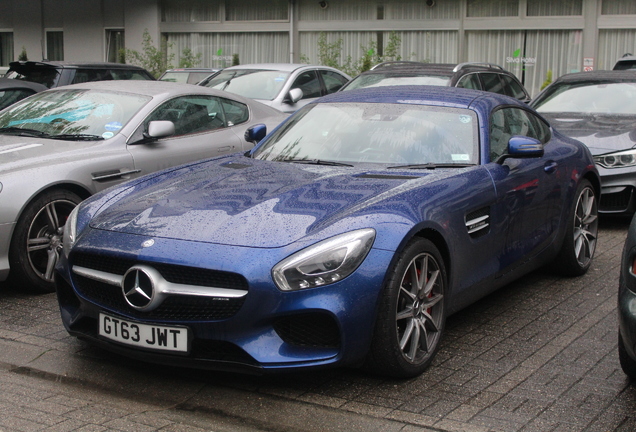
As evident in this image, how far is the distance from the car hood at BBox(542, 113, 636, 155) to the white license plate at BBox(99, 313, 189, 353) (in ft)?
19.1

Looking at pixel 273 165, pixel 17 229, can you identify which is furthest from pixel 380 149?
pixel 17 229

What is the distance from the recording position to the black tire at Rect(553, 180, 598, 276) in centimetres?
644

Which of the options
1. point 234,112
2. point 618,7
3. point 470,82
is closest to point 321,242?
point 234,112

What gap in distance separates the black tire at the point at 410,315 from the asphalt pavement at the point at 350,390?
127mm

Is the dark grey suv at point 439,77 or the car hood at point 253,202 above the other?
the dark grey suv at point 439,77

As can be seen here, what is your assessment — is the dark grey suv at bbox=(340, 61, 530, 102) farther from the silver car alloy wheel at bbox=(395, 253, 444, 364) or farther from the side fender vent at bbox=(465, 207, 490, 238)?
the silver car alloy wheel at bbox=(395, 253, 444, 364)

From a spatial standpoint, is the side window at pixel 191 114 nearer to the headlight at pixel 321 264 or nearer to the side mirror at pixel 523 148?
the side mirror at pixel 523 148

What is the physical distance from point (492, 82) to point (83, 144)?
748cm

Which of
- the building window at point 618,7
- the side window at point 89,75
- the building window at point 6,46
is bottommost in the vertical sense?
the side window at point 89,75

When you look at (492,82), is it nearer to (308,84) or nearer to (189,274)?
(308,84)

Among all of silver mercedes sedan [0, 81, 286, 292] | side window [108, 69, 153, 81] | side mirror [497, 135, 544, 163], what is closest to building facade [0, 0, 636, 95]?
side window [108, 69, 153, 81]

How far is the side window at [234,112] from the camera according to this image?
8402 mm

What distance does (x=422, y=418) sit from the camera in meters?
3.96

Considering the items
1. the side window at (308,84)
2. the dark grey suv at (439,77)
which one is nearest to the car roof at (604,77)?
the dark grey suv at (439,77)
